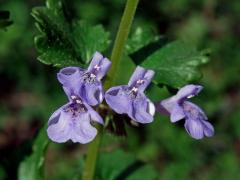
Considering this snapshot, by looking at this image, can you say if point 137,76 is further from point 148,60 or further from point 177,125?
point 177,125

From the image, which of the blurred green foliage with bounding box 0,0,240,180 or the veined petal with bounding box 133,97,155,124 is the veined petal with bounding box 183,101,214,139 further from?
the blurred green foliage with bounding box 0,0,240,180

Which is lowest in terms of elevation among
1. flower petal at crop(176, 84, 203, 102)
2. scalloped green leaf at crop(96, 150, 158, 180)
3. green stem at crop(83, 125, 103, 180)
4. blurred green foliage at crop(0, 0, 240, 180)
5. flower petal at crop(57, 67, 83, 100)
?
blurred green foliage at crop(0, 0, 240, 180)

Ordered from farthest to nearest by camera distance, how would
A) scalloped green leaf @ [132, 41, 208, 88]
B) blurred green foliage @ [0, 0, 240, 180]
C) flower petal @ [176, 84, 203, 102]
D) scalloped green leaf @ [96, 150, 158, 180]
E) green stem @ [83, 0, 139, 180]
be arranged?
blurred green foliage @ [0, 0, 240, 180], scalloped green leaf @ [96, 150, 158, 180], scalloped green leaf @ [132, 41, 208, 88], flower petal @ [176, 84, 203, 102], green stem @ [83, 0, 139, 180]

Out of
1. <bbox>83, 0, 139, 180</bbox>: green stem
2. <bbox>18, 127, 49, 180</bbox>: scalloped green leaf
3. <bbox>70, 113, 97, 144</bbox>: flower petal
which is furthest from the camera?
<bbox>18, 127, 49, 180</bbox>: scalloped green leaf

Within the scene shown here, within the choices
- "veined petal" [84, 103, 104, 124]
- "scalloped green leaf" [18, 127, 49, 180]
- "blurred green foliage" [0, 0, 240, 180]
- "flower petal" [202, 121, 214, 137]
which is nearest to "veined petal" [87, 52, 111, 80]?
"veined petal" [84, 103, 104, 124]

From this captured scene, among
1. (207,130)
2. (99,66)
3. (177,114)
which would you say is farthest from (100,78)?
(207,130)

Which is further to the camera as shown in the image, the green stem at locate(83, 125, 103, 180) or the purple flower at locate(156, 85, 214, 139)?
the green stem at locate(83, 125, 103, 180)

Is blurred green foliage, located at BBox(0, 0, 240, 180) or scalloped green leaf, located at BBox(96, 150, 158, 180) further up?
scalloped green leaf, located at BBox(96, 150, 158, 180)

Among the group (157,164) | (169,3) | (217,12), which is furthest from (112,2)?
(157,164)
